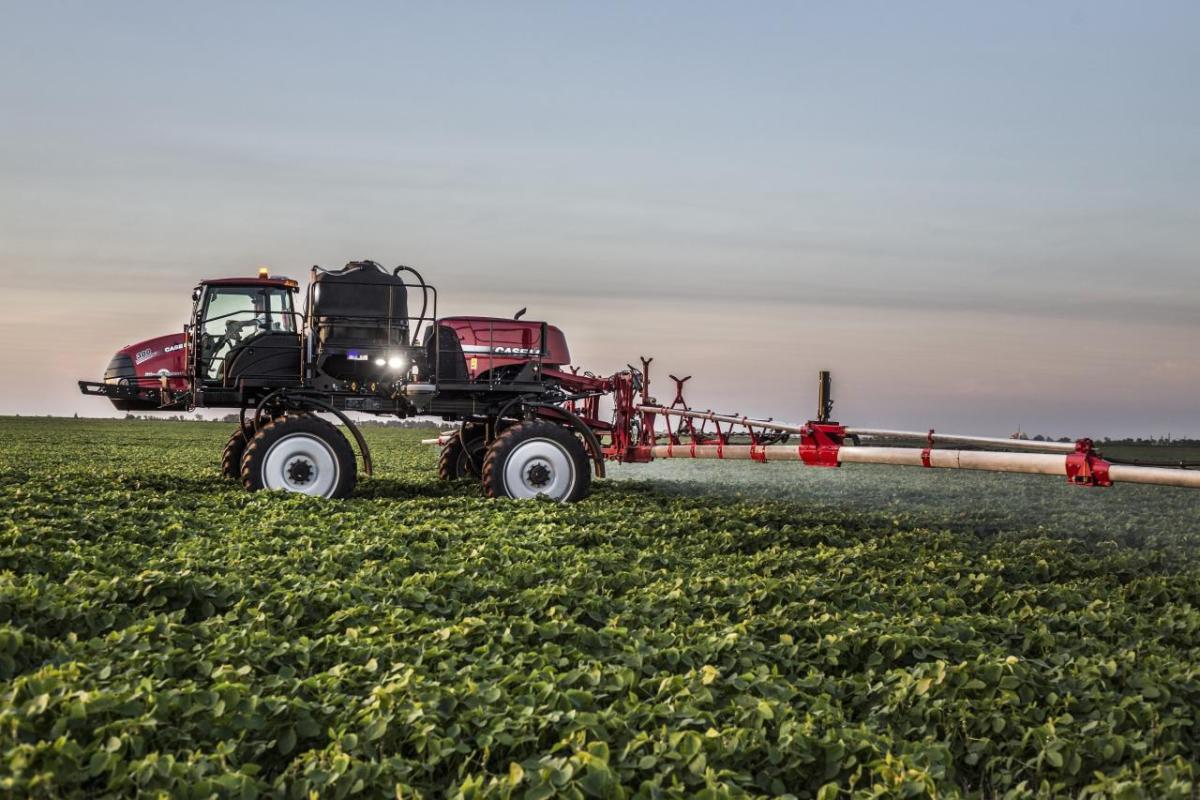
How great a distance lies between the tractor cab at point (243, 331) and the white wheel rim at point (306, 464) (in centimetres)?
116

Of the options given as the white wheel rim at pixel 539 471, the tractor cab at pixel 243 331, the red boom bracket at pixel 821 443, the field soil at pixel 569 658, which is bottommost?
the field soil at pixel 569 658

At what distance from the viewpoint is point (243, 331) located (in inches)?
641

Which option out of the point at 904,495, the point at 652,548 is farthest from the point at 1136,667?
the point at 904,495

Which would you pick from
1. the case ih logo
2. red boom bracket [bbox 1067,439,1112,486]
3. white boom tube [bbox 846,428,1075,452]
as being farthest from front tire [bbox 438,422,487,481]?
red boom bracket [bbox 1067,439,1112,486]

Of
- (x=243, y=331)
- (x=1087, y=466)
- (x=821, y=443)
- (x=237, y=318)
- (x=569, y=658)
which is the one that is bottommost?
(x=569, y=658)

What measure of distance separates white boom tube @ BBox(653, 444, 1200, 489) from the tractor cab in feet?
22.1

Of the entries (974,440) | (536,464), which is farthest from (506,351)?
(974,440)

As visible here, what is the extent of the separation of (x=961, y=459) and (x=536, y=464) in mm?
5942

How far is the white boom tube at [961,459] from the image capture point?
11.2m

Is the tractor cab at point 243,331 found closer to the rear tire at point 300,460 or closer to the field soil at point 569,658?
the rear tire at point 300,460

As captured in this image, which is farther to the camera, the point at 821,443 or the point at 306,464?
the point at 821,443

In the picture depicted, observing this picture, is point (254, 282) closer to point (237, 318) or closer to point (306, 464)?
point (237, 318)

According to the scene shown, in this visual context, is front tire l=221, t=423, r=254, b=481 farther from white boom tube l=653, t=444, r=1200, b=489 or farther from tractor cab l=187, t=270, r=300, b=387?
white boom tube l=653, t=444, r=1200, b=489

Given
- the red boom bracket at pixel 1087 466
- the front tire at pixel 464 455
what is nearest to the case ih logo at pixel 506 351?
the front tire at pixel 464 455
